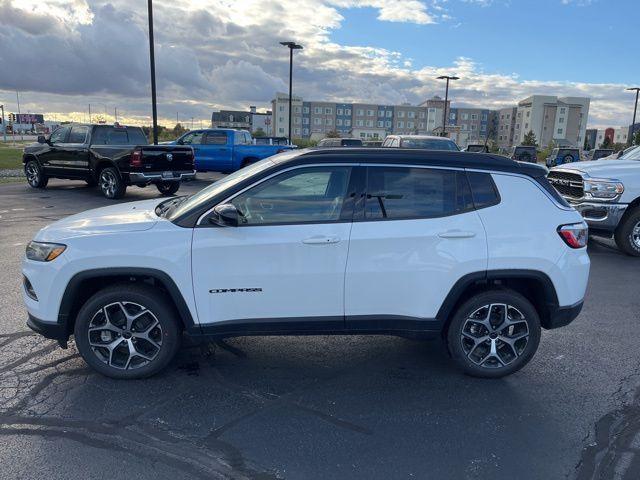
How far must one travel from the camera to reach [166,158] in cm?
1334

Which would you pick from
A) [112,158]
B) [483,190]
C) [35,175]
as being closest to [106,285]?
[483,190]

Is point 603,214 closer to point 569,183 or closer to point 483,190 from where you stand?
point 569,183

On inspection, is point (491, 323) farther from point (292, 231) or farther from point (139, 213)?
point (139, 213)

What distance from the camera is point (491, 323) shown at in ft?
13.0

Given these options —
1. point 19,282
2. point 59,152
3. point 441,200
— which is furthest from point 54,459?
point 59,152

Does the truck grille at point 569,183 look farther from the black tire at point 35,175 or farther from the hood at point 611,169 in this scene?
the black tire at point 35,175

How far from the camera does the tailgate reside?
13.0 m

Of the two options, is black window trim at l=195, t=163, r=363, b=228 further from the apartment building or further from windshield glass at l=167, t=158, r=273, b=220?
the apartment building

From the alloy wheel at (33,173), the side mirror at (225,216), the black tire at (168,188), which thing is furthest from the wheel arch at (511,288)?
the alloy wheel at (33,173)

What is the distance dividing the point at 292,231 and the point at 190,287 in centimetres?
84

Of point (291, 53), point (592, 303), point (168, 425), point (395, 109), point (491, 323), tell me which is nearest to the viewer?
point (168, 425)

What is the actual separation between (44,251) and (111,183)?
416 inches

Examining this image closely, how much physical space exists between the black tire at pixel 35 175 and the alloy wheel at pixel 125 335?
45.0ft

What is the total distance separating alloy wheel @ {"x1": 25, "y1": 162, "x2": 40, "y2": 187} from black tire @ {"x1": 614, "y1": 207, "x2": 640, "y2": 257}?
15.6 metres
